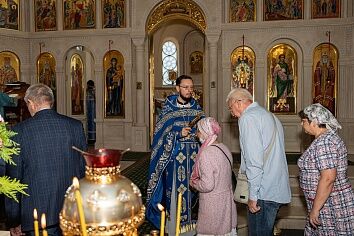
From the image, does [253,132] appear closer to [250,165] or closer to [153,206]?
[250,165]

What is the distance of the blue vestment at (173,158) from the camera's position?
4.95 metres

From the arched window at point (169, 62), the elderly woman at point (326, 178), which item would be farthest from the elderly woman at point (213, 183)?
the arched window at point (169, 62)

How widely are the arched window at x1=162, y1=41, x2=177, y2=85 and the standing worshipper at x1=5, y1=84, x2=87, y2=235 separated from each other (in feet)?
54.6

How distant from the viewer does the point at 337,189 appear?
331cm

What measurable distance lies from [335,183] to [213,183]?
946mm

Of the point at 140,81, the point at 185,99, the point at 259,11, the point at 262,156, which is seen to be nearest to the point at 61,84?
the point at 140,81

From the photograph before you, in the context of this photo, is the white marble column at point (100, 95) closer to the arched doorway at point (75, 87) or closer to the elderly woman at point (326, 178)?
the arched doorway at point (75, 87)

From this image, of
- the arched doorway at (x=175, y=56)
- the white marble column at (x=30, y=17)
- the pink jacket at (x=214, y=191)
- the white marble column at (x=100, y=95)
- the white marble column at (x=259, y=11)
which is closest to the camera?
the pink jacket at (x=214, y=191)

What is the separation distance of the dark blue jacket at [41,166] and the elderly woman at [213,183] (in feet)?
3.46

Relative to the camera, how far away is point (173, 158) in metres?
4.93

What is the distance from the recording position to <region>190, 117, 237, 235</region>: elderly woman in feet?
11.0

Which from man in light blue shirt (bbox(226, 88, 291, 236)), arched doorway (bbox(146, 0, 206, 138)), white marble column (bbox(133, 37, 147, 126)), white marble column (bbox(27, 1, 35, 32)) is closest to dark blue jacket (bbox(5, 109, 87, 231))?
man in light blue shirt (bbox(226, 88, 291, 236))

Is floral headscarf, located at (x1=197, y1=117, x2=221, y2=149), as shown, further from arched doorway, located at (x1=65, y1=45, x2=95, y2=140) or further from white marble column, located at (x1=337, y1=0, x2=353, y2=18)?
arched doorway, located at (x1=65, y1=45, x2=95, y2=140)

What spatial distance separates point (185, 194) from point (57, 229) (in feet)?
6.90
